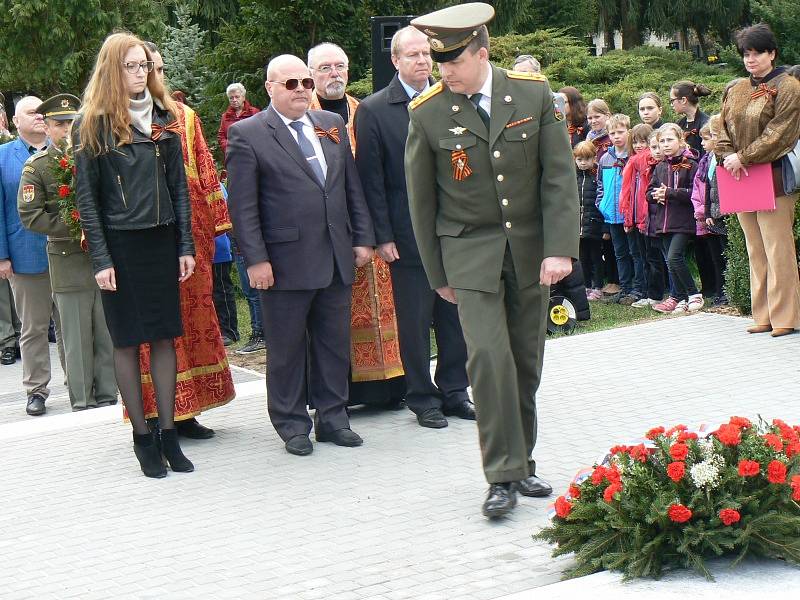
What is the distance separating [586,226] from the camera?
12.6 m

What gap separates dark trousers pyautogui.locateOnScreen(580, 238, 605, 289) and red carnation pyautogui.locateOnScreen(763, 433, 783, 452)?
775 cm

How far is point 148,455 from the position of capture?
269 inches

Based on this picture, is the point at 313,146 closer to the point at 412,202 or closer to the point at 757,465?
the point at 412,202

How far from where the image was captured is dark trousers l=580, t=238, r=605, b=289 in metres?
12.7

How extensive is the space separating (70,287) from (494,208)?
414 centimetres

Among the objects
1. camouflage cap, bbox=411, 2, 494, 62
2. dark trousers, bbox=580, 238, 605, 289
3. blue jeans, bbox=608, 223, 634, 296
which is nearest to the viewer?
camouflage cap, bbox=411, 2, 494, 62

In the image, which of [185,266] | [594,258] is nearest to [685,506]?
[185,266]

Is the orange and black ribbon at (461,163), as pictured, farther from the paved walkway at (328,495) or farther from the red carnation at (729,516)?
the red carnation at (729,516)

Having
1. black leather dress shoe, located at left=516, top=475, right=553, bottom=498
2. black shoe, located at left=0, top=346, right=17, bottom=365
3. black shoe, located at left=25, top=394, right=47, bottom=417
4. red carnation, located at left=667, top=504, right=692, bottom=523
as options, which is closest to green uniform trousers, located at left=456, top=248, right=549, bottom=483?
black leather dress shoe, located at left=516, top=475, right=553, bottom=498

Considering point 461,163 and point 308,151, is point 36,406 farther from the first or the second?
point 461,163

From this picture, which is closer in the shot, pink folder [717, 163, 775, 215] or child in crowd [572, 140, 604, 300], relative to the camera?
pink folder [717, 163, 775, 215]

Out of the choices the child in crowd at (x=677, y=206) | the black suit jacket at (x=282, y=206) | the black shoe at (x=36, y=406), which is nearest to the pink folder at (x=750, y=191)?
the child in crowd at (x=677, y=206)

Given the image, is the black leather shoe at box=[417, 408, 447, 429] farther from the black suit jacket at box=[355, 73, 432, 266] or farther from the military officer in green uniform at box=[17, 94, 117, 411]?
the military officer in green uniform at box=[17, 94, 117, 411]

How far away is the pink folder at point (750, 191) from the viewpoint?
935 cm
